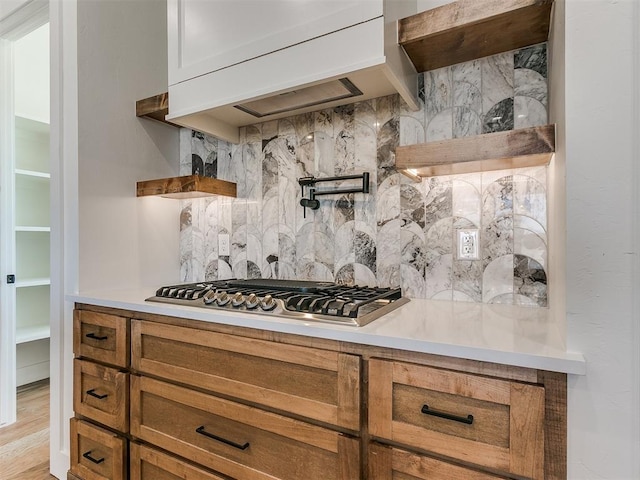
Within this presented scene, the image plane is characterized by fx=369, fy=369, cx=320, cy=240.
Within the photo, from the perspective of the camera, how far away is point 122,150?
185 centimetres

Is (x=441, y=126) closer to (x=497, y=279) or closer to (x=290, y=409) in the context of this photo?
(x=497, y=279)

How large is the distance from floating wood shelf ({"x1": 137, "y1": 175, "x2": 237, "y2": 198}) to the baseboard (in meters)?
2.18

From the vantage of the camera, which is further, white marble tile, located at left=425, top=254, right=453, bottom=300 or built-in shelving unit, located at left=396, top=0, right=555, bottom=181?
white marble tile, located at left=425, top=254, right=453, bottom=300

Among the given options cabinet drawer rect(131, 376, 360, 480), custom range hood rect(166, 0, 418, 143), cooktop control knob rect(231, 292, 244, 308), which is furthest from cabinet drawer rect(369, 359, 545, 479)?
custom range hood rect(166, 0, 418, 143)

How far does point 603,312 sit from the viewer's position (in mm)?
733

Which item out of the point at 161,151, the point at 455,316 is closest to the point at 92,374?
the point at 161,151

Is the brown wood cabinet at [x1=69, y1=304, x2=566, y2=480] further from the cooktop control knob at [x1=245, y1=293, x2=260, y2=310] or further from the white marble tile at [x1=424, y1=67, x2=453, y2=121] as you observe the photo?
the white marble tile at [x1=424, y1=67, x2=453, y2=121]

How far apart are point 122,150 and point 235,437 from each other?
1468 millimetres

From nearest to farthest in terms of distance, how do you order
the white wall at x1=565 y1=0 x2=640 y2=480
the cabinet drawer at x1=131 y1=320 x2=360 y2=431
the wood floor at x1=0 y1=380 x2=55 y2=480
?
1. the white wall at x1=565 y1=0 x2=640 y2=480
2. the cabinet drawer at x1=131 y1=320 x2=360 y2=431
3. the wood floor at x1=0 y1=380 x2=55 y2=480

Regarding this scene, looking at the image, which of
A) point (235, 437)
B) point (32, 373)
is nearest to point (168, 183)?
point (235, 437)

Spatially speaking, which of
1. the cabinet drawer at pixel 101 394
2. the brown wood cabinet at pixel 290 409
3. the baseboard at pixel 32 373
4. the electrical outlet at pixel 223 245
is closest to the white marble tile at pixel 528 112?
the brown wood cabinet at pixel 290 409

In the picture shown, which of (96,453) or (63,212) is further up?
(63,212)

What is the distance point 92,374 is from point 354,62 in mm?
1600

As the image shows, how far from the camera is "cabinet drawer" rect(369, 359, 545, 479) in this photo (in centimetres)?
75
